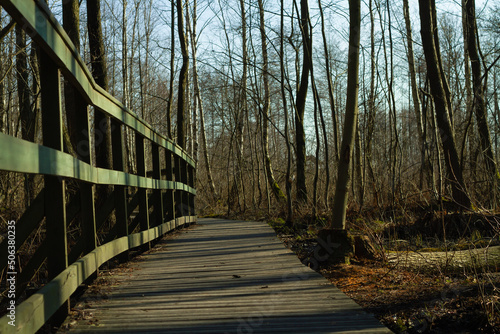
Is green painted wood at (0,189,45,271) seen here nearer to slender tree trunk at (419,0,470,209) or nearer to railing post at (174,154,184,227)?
railing post at (174,154,184,227)

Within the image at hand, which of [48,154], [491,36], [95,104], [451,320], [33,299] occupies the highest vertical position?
[491,36]

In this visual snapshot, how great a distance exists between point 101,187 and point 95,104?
4452 mm

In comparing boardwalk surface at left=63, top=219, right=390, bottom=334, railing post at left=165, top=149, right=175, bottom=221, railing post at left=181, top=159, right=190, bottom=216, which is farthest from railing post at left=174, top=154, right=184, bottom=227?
boardwalk surface at left=63, top=219, right=390, bottom=334

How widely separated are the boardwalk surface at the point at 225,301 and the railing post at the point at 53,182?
372 millimetres

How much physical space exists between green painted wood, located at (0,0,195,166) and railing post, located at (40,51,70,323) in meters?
0.10

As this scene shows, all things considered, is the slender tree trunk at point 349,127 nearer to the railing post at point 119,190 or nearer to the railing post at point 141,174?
the railing post at point 141,174

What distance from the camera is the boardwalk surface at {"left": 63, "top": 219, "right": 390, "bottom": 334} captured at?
2.48 metres

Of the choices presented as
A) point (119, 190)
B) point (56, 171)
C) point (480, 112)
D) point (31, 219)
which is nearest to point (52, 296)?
point (56, 171)

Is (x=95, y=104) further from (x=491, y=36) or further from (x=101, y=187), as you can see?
(x=491, y=36)

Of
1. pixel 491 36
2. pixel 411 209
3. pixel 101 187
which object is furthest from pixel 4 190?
pixel 491 36

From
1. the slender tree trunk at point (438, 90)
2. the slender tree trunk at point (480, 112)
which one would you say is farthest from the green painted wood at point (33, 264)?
the slender tree trunk at point (438, 90)

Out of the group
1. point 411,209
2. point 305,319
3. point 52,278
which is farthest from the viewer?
point 411,209

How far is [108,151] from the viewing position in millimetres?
7793

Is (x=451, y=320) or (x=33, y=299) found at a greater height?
(x=33, y=299)
